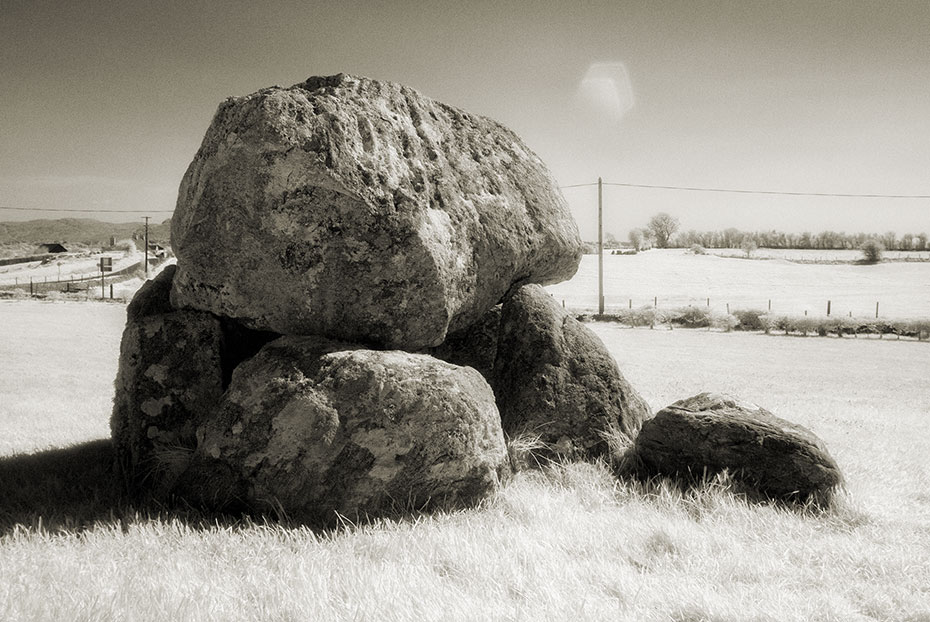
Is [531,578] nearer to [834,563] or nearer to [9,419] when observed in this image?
[834,563]

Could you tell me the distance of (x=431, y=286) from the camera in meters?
5.00

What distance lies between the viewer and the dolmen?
4.37 metres

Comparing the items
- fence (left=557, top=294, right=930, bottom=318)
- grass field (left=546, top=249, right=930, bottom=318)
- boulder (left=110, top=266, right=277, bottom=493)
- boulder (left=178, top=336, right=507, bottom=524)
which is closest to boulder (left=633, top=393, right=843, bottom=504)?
boulder (left=178, top=336, right=507, bottom=524)

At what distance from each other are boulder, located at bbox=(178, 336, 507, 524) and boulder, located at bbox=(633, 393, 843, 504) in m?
1.78

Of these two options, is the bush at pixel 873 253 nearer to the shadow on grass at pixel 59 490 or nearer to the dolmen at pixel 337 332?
the dolmen at pixel 337 332

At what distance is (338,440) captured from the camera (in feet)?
14.2

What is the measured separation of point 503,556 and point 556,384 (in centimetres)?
229

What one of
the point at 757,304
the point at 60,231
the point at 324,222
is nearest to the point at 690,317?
the point at 757,304

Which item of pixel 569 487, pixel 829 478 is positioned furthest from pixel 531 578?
pixel 829 478

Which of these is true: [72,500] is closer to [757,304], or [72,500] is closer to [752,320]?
[752,320]

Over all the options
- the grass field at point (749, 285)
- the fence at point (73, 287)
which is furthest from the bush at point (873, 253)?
the fence at point (73, 287)

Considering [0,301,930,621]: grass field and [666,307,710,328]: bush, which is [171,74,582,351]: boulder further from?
[666,307,710,328]: bush

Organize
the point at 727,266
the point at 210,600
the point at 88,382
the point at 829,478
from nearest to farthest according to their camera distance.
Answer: the point at 210,600, the point at 829,478, the point at 88,382, the point at 727,266

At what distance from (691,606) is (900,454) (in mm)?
5042
